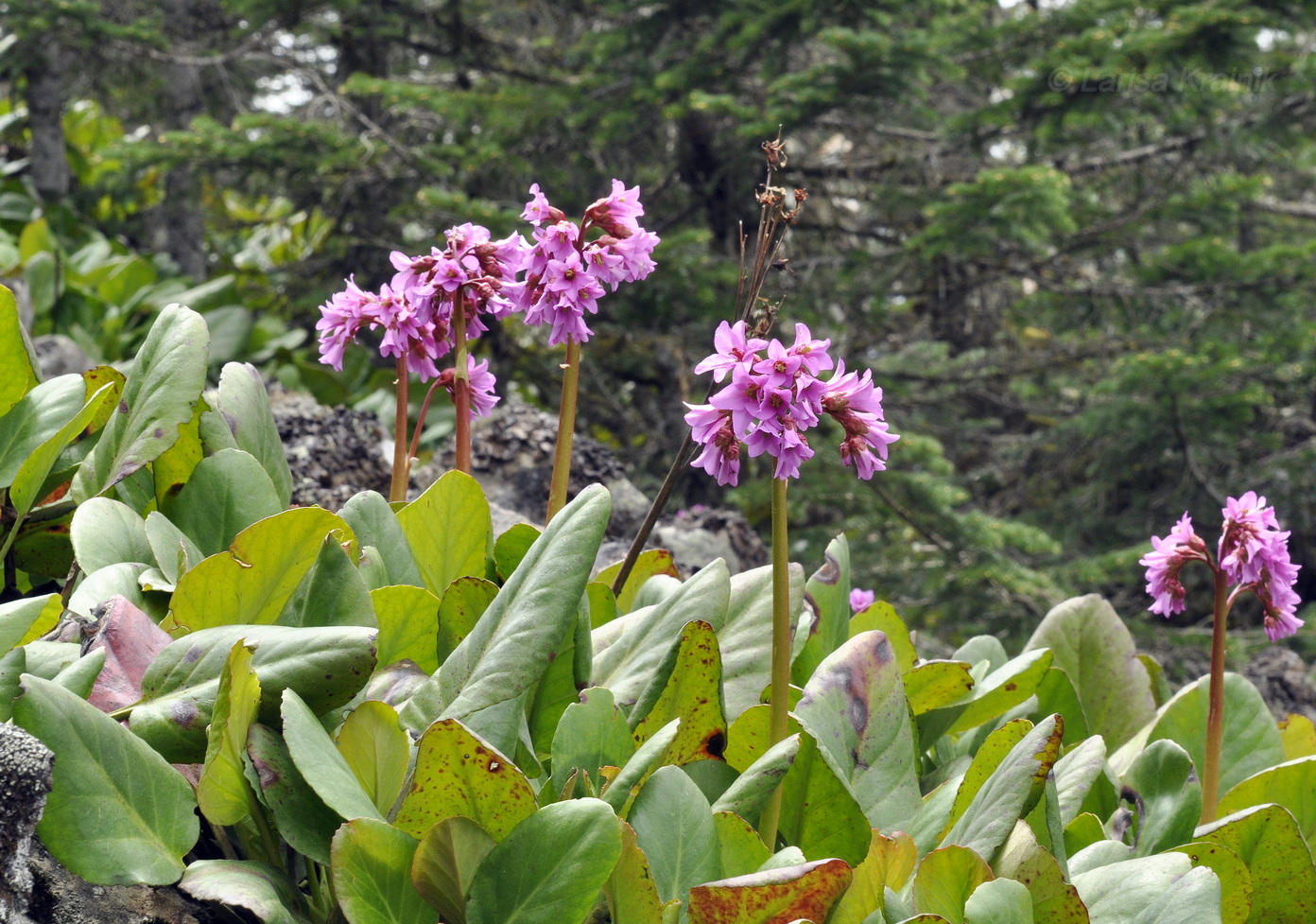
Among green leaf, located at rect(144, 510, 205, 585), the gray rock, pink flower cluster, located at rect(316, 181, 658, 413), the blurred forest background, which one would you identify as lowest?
the blurred forest background

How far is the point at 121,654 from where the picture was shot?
1.35 m

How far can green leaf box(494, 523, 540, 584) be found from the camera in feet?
6.31

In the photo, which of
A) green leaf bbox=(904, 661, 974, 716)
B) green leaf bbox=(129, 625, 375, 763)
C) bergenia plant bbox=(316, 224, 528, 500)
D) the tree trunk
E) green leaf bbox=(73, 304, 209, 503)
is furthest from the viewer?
the tree trunk

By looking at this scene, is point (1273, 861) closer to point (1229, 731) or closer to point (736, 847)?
point (1229, 731)

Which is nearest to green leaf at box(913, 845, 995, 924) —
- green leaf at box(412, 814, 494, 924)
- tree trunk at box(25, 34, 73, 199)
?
green leaf at box(412, 814, 494, 924)

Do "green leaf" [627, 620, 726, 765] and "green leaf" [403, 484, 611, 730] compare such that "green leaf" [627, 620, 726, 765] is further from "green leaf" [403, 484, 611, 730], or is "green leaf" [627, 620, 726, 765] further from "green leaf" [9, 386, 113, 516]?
"green leaf" [9, 386, 113, 516]

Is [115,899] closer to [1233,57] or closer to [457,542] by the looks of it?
[457,542]

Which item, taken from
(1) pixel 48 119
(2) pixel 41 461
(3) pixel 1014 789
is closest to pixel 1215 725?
(3) pixel 1014 789

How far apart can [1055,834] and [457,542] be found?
3.50 feet

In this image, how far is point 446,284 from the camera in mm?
1932

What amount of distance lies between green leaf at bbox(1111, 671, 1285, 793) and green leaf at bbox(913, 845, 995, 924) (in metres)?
0.92

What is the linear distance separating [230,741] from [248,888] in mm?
158

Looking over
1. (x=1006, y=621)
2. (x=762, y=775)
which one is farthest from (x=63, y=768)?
(x=1006, y=621)

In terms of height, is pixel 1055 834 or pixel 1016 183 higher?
pixel 1055 834
